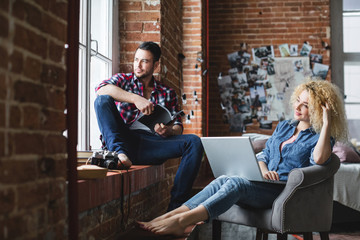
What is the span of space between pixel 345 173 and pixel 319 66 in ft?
8.56

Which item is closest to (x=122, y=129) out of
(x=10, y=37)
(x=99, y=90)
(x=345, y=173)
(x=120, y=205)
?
(x=99, y=90)

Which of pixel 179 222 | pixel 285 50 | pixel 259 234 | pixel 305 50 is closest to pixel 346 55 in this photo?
pixel 305 50

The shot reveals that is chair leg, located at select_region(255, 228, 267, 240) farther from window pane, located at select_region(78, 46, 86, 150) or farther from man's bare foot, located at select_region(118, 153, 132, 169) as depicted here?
window pane, located at select_region(78, 46, 86, 150)

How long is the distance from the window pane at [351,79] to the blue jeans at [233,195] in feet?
13.4

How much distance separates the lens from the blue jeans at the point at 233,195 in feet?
6.92

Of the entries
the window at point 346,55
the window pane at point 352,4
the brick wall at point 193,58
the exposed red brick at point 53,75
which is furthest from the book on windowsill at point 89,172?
the window pane at point 352,4

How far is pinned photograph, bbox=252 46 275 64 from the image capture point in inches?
232

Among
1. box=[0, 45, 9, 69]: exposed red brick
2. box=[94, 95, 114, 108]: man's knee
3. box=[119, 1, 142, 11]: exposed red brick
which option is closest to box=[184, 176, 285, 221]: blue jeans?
box=[94, 95, 114, 108]: man's knee

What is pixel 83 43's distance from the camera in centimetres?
261

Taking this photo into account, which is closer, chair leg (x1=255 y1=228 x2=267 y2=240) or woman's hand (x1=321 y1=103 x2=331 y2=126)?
woman's hand (x1=321 y1=103 x2=331 y2=126)

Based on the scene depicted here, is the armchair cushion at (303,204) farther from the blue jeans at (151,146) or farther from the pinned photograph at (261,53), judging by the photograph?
the pinned photograph at (261,53)

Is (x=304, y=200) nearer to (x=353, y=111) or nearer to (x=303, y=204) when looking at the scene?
(x=303, y=204)

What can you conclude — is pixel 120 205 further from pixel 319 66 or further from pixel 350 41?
pixel 350 41

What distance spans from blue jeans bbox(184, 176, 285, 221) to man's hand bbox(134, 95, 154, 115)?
587mm
